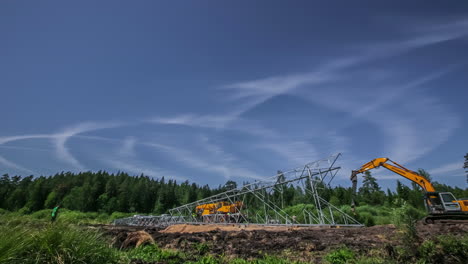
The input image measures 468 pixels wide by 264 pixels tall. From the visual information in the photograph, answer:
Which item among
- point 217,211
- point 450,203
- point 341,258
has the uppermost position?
point 450,203

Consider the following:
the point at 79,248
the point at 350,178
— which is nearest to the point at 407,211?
the point at 79,248

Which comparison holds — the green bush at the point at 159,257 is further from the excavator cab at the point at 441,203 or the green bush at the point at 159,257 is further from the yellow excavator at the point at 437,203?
the excavator cab at the point at 441,203

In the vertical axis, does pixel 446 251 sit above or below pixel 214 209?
below

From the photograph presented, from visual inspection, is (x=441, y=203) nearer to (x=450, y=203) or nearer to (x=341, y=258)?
(x=450, y=203)

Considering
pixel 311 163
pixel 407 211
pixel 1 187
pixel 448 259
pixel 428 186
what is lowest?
pixel 448 259

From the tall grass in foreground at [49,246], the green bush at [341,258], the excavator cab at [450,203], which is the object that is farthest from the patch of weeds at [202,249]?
the excavator cab at [450,203]

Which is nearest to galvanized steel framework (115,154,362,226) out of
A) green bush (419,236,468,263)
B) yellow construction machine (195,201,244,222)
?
yellow construction machine (195,201,244,222)

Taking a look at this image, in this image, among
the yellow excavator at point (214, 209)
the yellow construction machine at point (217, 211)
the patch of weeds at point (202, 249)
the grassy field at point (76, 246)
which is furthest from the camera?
the yellow excavator at point (214, 209)

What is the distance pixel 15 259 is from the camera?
135 inches

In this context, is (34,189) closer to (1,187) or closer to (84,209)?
(1,187)

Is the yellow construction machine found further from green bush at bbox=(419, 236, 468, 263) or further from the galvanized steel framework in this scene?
green bush at bbox=(419, 236, 468, 263)

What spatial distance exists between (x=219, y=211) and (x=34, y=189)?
84.2m

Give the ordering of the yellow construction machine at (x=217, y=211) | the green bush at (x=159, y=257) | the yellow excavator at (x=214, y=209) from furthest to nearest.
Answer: the yellow excavator at (x=214, y=209) → the yellow construction machine at (x=217, y=211) → the green bush at (x=159, y=257)

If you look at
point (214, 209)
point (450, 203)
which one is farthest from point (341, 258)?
point (214, 209)
